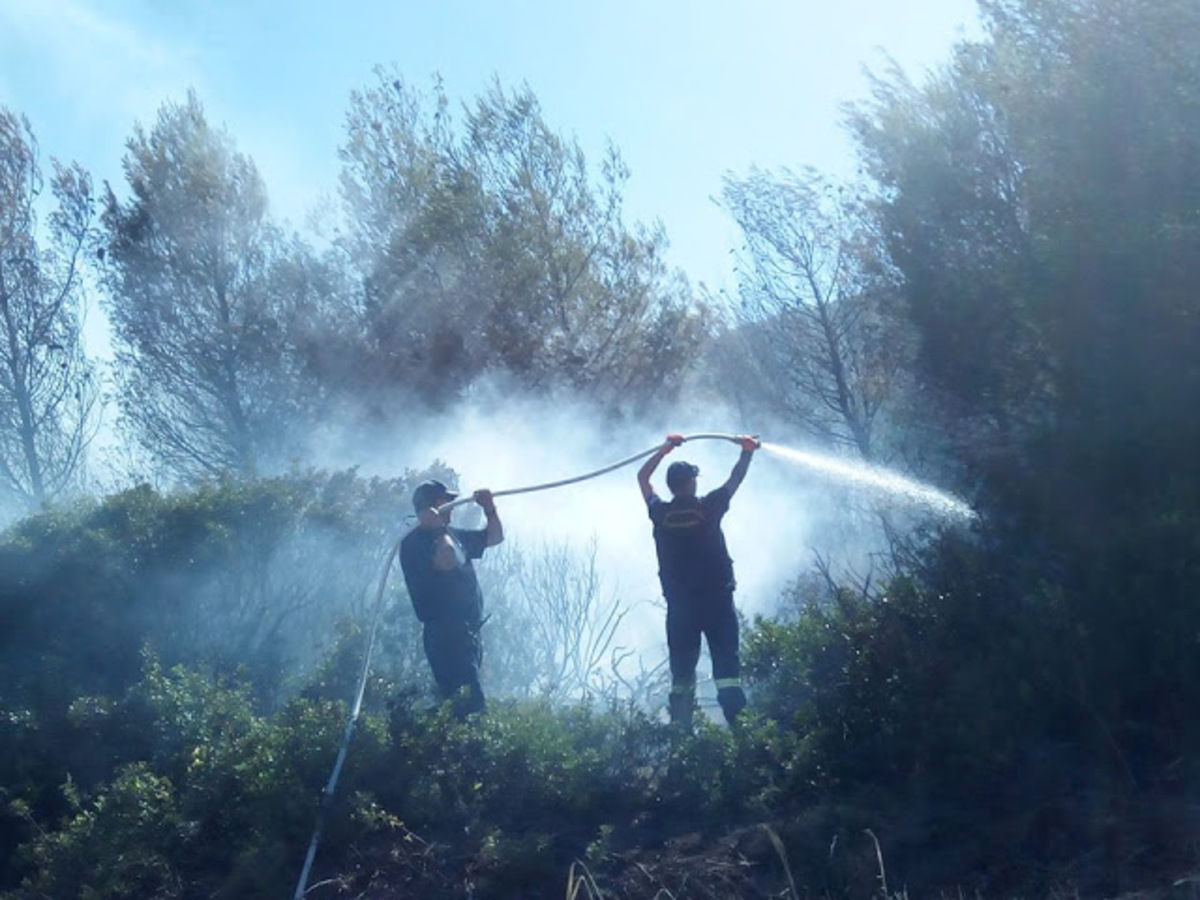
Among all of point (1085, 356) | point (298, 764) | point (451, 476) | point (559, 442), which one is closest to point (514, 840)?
point (298, 764)

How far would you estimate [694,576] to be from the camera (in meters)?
8.12

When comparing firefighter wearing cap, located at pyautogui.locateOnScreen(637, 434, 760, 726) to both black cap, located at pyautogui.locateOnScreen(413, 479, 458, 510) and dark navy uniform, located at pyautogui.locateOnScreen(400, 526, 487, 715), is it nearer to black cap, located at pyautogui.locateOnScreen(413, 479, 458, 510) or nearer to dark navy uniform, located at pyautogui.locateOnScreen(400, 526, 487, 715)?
dark navy uniform, located at pyautogui.locateOnScreen(400, 526, 487, 715)

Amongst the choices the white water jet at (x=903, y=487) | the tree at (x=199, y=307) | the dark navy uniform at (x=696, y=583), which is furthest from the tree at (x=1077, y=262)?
the tree at (x=199, y=307)

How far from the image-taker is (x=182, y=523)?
10.3 metres

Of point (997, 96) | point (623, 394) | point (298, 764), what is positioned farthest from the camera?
point (623, 394)

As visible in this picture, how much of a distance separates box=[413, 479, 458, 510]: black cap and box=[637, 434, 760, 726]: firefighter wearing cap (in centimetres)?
133

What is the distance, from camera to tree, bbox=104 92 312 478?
20062 millimetres

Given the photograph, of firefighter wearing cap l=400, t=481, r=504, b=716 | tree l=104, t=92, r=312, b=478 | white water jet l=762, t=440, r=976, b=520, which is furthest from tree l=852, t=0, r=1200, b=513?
tree l=104, t=92, r=312, b=478

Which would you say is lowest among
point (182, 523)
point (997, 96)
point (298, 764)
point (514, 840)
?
point (514, 840)

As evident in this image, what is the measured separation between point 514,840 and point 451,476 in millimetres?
5310

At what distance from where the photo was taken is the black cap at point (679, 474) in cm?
823

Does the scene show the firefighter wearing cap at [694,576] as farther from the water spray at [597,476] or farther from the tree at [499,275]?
the tree at [499,275]

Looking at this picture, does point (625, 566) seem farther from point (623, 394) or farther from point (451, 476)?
point (623, 394)

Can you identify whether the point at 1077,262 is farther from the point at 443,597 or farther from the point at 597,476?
the point at 443,597
